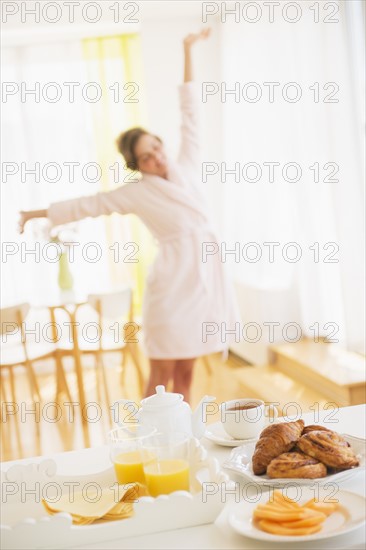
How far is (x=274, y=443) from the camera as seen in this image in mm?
1281

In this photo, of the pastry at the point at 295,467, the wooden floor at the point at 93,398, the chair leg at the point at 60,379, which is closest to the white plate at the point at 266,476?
the pastry at the point at 295,467

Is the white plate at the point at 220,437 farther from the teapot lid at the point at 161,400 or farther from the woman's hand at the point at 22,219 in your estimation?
the woman's hand at the point at 22,219

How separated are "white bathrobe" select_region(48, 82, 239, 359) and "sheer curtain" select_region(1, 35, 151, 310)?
79.2 inches

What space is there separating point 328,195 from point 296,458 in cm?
329

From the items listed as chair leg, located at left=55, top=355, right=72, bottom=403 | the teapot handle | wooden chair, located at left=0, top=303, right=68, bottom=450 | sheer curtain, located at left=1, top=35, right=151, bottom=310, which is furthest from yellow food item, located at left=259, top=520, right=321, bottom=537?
sheer curtain, located at left=1, top=35, right=151, bottom=310

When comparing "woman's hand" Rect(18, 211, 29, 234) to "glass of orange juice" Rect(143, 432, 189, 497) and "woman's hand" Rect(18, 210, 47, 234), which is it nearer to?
"woman's hand" Rect(18, 210, 47, 234)

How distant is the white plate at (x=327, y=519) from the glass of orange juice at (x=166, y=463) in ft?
0.35

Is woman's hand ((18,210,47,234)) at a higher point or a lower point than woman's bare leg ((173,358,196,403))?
higher

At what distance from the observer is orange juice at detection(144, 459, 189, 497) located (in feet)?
3.95

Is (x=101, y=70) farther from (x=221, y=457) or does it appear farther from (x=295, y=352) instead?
(x=221, y=457)

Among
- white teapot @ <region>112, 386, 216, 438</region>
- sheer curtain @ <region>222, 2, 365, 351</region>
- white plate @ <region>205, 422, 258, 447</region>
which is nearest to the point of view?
white teapot @ <region>112, 386, 216, 438</region>

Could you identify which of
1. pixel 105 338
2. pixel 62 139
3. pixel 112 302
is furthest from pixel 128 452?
pixel 62 139

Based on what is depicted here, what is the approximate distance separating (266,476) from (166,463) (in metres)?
0.19

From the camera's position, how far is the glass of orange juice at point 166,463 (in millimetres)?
1206
